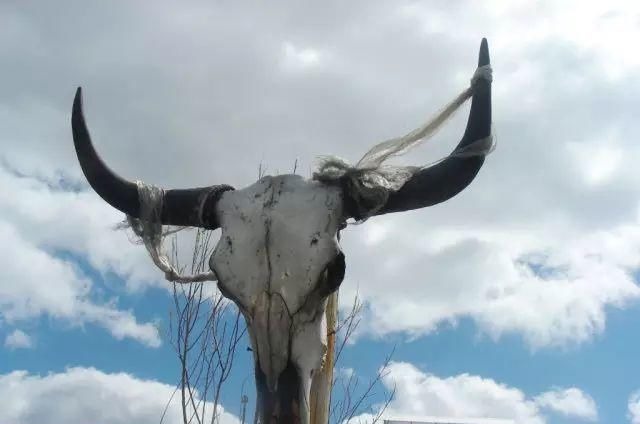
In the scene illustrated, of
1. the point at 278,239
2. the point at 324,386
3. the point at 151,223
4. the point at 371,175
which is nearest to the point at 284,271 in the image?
the point at 278,239

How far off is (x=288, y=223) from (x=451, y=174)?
0.86 meters

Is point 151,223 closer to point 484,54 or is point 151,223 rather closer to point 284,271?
point 284,271

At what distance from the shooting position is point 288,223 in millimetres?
3828

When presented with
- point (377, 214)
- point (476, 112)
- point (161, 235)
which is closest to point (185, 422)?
point (161, 235)

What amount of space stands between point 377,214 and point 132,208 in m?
1.39

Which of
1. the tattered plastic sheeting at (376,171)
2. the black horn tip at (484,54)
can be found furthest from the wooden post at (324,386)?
the black horn tip at (484,54)

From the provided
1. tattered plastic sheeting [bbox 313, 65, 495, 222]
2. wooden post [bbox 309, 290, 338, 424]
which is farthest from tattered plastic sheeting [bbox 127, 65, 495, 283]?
wooden post [bbox 309, 290, 338, 424]

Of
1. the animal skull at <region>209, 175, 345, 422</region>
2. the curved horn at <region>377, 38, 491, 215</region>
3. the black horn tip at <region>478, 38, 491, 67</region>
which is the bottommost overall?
the animal skull at <region>209, 175, 345, 422</region>

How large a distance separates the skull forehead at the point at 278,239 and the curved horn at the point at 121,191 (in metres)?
0.25

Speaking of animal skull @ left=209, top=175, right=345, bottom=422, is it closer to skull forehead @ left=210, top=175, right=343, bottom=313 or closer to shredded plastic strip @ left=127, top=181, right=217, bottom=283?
skull forehead @ left=210, top=175, right=343, bottom=313

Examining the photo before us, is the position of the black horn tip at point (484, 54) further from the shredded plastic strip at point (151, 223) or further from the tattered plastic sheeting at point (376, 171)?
the shredded plastic strip at point (151, 223)

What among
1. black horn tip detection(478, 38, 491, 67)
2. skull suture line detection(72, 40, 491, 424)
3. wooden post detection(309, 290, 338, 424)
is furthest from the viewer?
wooden post detection(309, 290, 338, 424)

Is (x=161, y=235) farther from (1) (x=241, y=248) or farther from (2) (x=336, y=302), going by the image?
(2) (x=336, y=302)

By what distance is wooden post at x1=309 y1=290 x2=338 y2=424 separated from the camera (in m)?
4.70
